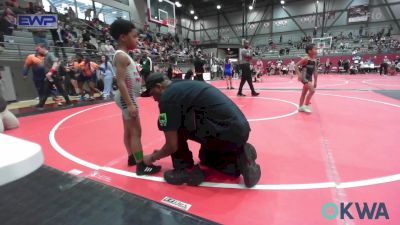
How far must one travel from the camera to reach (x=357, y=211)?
5.55 feet

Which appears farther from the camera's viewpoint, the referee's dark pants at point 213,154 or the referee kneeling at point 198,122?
the referee's dark pants at point 213,154

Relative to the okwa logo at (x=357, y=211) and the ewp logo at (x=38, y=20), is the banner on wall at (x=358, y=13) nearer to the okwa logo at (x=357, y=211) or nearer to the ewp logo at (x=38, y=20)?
the ewp logo at (x=38, y=20)

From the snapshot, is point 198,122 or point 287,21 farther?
point 287,21

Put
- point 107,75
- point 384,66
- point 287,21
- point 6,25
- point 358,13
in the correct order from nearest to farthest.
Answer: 1. point 107,75
2. point 6,25
3. point 384,66
4. point 358,13
5. point 287,21

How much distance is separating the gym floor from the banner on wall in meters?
27.7

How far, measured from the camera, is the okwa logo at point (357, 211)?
Result: 164 centimetres

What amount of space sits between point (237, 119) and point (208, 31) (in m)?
35.8

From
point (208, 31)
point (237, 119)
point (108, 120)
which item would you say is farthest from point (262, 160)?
point (208, 31)

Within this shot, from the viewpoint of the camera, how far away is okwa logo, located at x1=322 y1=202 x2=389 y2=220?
1639 mm

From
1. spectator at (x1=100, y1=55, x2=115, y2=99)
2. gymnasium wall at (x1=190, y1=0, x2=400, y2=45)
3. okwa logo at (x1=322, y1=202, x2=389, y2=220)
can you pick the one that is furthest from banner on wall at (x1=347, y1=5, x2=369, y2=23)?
okwa logo at (x1=322, y1=202, x2=389, y2=220)

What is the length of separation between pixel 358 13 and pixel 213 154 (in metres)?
31.7

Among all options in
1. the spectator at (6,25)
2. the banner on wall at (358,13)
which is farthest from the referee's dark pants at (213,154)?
the banner on wall at (358,13)

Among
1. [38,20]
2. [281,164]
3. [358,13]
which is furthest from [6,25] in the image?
[358,13]

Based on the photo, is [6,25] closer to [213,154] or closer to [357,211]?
[213,154]
